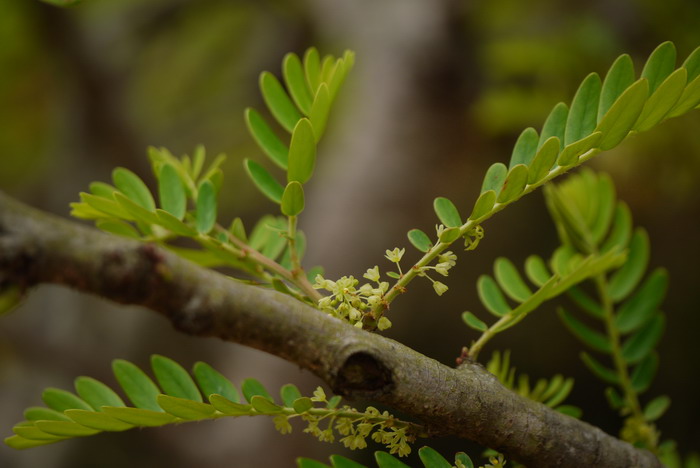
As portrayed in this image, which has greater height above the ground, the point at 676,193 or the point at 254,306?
the point at 676,193

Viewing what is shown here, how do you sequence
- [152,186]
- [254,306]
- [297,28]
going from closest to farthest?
[254,306] → [152,186] → [297,28]

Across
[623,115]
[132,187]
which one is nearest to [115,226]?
[132,187]

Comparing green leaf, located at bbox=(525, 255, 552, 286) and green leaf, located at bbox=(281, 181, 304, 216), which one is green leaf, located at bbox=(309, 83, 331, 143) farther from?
green leaf, located at bbox=(525, 255, 552, 286)

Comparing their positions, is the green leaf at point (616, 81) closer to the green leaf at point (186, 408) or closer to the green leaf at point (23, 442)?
the green leaf at point (186, 408)

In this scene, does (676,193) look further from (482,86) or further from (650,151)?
(482,86)

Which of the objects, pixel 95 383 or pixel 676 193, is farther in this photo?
pixel 676 193

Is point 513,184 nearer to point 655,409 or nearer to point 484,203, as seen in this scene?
point 484,203

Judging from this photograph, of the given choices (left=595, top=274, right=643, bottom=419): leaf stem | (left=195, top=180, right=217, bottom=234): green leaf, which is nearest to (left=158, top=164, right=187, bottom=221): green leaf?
(left=195, top=180, right=217, bottom=234): green leaf

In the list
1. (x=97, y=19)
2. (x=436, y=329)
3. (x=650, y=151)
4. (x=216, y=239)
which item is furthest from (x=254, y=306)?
(x=97, y=19)
